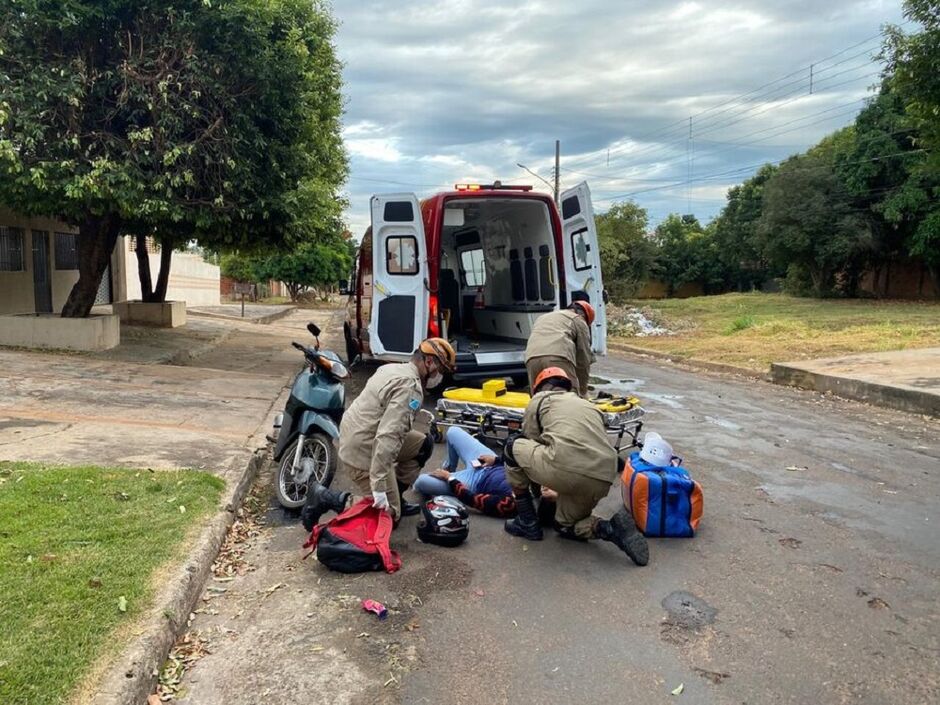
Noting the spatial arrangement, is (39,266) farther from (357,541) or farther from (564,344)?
(357,541)

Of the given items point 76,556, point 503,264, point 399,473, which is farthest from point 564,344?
point 503,264

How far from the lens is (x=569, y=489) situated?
4414 mm

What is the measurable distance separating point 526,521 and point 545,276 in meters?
6.00

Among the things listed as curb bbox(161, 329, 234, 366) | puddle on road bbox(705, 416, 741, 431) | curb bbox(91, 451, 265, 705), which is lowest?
curb bbox(91, 451, 265, 705)

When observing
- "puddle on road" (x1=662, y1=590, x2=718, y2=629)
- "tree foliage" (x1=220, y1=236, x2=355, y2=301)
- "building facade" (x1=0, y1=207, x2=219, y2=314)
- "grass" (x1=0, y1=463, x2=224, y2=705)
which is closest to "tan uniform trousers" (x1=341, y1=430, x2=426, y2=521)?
"grass" (x1=0, y1=463, x2=224, y2=705)

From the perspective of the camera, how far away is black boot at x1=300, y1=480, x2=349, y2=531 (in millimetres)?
4660

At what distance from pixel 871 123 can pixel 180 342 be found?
1226 inches

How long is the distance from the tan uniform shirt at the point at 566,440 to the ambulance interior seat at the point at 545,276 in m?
5.55

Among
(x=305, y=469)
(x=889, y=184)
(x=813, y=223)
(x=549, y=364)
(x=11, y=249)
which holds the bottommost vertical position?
(x=305, y=469)

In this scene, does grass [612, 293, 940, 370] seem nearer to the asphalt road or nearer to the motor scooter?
the asphalt road

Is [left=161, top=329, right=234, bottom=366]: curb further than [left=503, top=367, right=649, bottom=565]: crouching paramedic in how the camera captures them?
Yes

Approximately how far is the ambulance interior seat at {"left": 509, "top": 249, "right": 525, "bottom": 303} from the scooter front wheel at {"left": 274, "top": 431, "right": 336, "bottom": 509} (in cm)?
609

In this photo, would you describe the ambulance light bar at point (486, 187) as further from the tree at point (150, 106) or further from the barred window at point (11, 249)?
the barred window at point (11, 249)

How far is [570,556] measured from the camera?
4.48 meters
